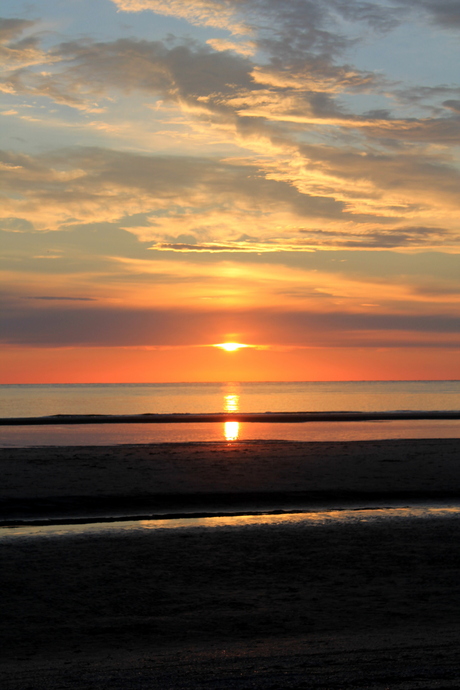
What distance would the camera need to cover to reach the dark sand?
766 centimetres

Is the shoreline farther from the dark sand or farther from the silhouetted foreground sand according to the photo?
the dark sand

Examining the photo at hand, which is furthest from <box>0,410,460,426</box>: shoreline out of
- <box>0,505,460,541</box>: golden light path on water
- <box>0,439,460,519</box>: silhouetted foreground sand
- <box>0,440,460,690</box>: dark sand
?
<box>0,505,460,541</box>: golden light path on water

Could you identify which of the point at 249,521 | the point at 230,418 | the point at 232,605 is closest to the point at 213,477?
the point at 249,521

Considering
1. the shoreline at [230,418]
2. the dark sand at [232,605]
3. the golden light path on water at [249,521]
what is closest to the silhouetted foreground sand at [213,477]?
the dark sand at [232,605]

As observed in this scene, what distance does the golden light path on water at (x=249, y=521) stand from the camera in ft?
52.9

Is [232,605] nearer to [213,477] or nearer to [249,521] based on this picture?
[249,521]

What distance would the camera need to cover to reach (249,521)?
56.6 ft

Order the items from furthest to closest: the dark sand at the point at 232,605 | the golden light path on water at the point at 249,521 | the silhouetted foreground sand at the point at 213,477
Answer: the silhouetted foreground sand at the point at 213,477
the golden light path on water at the point at 249,521
the dark sand at the point at 232,605

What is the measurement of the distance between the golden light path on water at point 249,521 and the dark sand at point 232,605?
1.59 ft

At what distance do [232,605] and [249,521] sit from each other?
6.56 m

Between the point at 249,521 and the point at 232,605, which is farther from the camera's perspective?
→ the point at 249,521

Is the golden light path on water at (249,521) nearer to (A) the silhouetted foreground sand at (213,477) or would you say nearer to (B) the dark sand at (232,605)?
(B) the dark sand at (232,605)

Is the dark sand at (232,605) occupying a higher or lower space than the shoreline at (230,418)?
higher

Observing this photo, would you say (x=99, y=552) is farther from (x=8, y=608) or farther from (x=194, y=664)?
(x=194, y=664)
